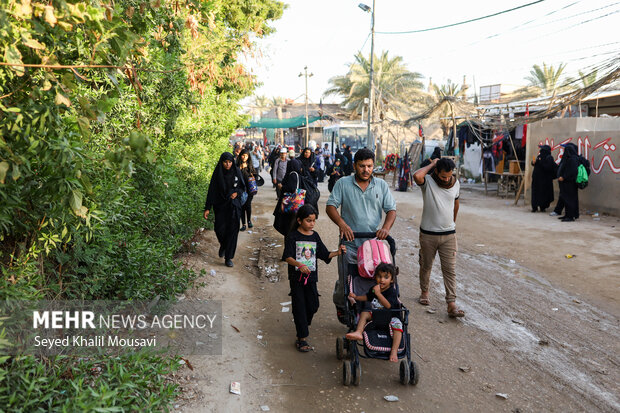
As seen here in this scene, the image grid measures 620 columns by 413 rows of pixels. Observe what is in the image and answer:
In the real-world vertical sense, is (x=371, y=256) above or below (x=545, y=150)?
below

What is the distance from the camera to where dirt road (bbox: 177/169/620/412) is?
4.03 metres

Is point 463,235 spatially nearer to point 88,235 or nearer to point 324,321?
point 324,321

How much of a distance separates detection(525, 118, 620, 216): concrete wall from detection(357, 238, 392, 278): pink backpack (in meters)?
10.5

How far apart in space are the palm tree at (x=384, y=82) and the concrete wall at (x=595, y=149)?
59.6ft

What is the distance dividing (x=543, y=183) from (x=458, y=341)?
33.5ft

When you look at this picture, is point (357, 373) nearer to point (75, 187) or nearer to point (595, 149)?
point (75, 187)

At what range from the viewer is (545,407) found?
12.9ft

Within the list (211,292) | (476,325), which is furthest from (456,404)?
(211,292)

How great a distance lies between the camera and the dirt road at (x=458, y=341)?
13.2ft

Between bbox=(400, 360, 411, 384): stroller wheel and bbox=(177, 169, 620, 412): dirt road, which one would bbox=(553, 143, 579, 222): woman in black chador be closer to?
bbox=(177, 169, 620, 412): dirt road

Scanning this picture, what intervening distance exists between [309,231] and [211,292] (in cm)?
219

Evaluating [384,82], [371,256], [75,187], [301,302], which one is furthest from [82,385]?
[384,82]

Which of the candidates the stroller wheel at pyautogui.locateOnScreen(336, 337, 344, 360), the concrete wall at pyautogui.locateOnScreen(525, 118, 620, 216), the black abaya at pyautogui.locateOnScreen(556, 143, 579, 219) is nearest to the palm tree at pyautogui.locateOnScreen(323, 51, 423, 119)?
the concrete wall at pyautogui.locateOnScreen(525, 118, 620, 216)

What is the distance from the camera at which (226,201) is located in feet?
25.5
